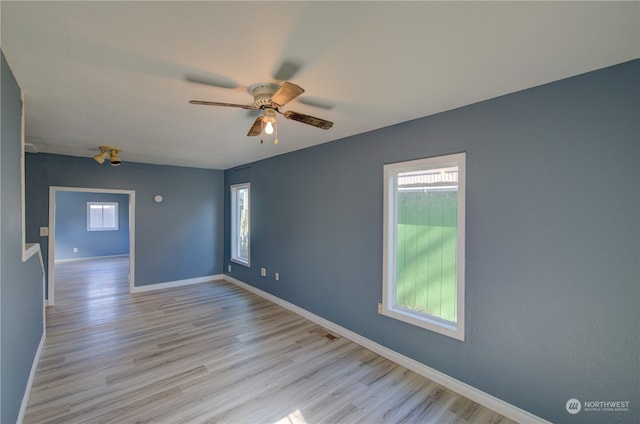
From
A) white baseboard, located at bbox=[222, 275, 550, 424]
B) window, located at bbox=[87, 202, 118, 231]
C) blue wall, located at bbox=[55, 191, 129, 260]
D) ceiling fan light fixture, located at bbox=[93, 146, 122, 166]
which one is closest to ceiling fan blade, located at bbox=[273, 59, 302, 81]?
white baseboard, located at bbox=[222, 275, 550, 424]

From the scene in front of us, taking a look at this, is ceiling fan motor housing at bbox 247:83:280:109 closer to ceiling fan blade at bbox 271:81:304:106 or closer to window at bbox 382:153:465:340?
ceiling fan blade at bbox 271:81:304:106

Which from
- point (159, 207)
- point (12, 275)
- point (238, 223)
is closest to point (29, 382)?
point (12, 275)

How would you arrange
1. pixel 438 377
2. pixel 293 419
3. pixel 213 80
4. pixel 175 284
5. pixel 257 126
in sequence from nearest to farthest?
pixel 213 80 < pixel 293 419 < pixel 257 126 < pixel 438 377 < pixel 175 284

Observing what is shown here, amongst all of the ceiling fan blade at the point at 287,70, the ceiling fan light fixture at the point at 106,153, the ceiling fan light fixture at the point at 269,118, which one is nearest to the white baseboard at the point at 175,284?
the ceiling fan light fixture at the point at 106,153

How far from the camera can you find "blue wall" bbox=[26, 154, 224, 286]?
4.41 metres

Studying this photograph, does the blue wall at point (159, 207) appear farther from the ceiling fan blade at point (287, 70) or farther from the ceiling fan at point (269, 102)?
the ceiling fan blade at point (287, 70)

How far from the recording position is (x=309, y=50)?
1.55 m

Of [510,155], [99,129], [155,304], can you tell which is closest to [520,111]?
[510,155]

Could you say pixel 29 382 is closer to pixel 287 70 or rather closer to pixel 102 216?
pixel 287 70

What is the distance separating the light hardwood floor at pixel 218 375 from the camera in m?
2.11

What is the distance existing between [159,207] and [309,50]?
5045mm

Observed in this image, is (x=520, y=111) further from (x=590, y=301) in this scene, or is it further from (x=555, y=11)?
(x=590, y=301)

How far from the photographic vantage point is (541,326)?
195cm

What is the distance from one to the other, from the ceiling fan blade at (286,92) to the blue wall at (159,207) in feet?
15.2
